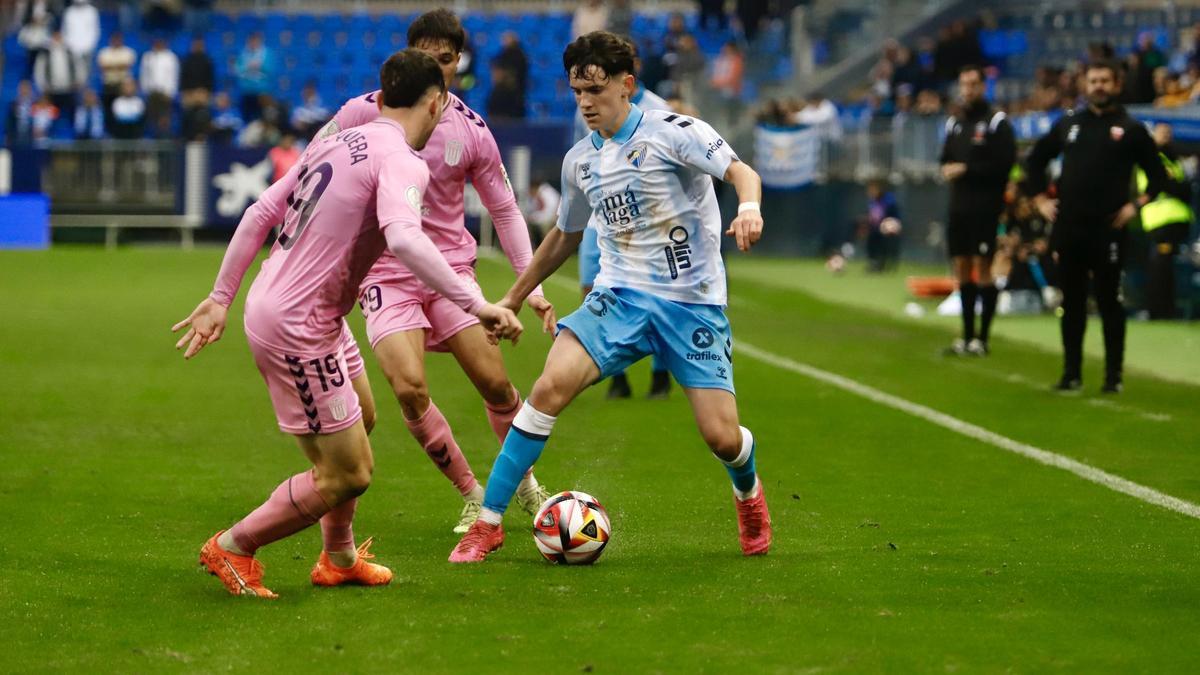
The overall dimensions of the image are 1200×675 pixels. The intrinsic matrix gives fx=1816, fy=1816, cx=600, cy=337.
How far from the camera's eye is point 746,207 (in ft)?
21.5

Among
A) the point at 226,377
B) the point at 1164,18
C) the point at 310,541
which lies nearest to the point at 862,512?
the point at 310,541

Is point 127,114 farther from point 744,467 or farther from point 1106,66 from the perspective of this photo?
point 744,467

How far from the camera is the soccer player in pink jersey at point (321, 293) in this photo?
6.09 metres

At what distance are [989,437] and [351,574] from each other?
5.30 metres

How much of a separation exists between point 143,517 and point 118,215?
80.9ft

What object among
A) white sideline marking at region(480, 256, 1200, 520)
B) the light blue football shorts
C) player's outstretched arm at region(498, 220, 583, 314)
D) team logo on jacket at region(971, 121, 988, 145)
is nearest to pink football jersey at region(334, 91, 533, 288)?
player's outstretched arm at region(498, 220, 583, 314)

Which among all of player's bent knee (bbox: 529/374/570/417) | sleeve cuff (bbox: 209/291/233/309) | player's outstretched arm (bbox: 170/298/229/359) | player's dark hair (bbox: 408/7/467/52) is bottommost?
player's bent knee (bbox: 529/374/570/417)

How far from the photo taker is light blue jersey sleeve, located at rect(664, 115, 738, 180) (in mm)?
6906

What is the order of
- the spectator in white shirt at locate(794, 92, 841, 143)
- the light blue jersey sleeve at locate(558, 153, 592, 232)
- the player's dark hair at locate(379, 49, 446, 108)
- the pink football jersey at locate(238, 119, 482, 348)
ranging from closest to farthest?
the pink football jersey at locate(238, 119, 482, 348) → the player's dark hair at locate(379, 49, 446, 108) → the light blue jersey sleeve at locate(558, 153, 592, 232) → the spectator in white shirt at locate(794, 92, 841, 143)

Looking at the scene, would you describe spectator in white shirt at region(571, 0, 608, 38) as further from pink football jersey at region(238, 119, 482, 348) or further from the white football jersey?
pink football jersey at region(238, 119, 482, 348)

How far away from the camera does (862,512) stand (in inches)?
321

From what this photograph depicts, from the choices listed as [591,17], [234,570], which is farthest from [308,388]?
[591,17]

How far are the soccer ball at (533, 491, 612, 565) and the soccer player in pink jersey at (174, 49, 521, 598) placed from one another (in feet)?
3.01

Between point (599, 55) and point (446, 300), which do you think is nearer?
point (599, 55)
